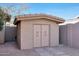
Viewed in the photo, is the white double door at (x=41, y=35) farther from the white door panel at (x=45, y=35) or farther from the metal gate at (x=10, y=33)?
the metal gate at (x=10, y=33)

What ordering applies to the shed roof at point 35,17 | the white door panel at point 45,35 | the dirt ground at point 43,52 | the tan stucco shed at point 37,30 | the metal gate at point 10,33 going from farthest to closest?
the metal gate at point 10,33, the white door panel at point 45,35, the tan stucco shed at point 37,30, the shed roof at point 35,17, the dirt ground at point 43,52

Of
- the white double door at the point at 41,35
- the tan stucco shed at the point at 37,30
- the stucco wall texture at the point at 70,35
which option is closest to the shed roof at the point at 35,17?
the tan stucco shed at the point at 37,30

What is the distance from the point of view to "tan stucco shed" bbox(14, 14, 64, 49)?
43.9ft

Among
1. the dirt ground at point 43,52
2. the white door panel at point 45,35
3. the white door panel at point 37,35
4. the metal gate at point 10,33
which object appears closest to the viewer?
the dirt ground at point 43,52

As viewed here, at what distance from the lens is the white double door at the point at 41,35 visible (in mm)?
13941

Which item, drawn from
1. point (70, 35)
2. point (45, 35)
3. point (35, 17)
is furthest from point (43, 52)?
point (70, 35)

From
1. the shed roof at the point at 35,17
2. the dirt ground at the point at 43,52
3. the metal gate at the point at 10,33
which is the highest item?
the shed roof at the point at 35,17

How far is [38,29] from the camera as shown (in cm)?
1401

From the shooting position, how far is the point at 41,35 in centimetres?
1413

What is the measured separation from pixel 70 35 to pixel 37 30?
3.01 m

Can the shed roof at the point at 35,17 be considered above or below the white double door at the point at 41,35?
above

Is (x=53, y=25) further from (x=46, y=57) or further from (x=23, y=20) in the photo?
(x=46, y=57)

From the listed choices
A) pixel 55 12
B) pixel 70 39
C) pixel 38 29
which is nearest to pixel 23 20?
pixel 38 29

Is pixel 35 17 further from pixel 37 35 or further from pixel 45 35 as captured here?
pixel 45 35
